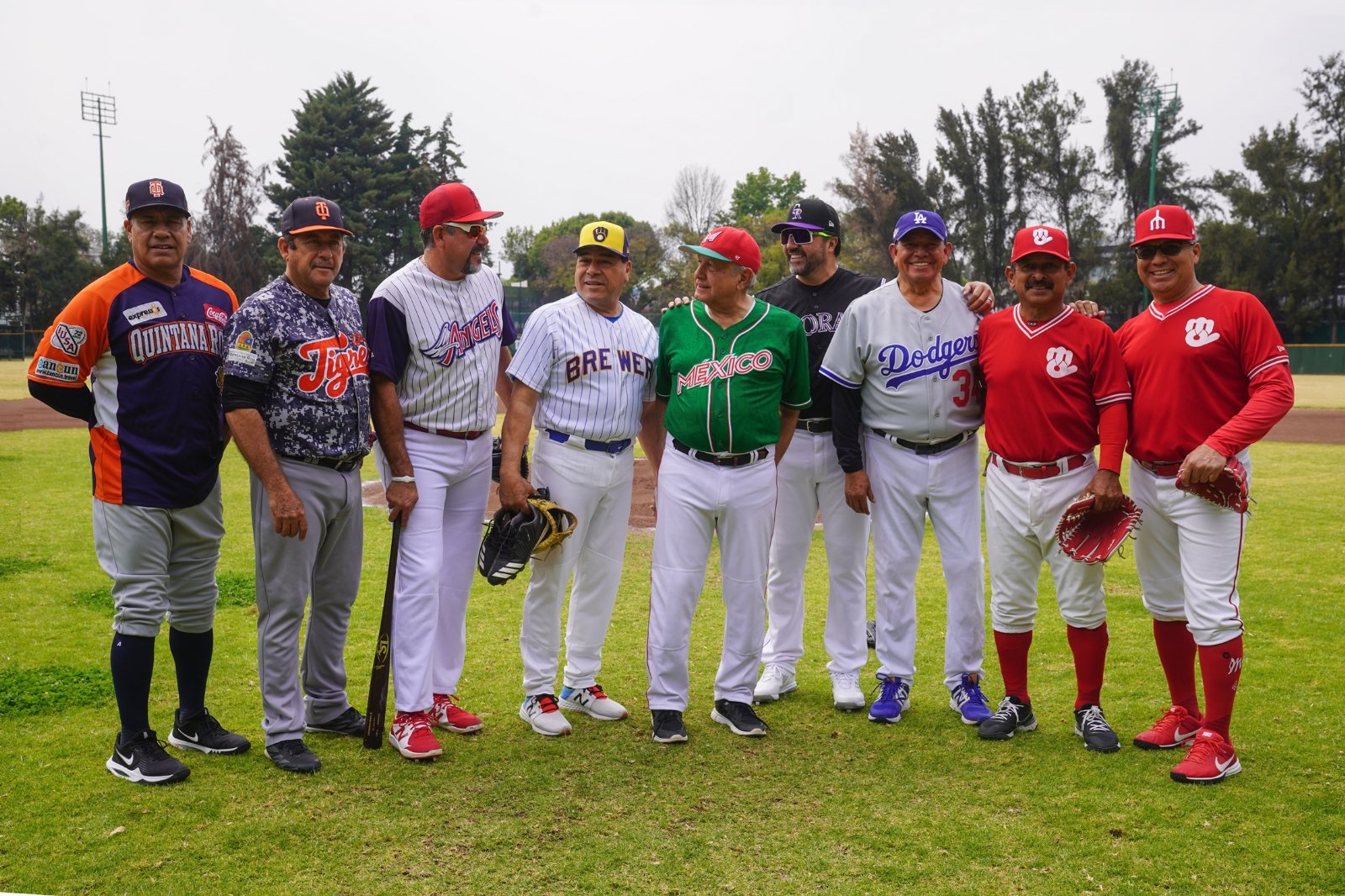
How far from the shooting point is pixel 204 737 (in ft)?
13.5

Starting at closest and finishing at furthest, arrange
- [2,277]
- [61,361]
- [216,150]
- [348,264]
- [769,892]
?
[769,892] < [61,361] < [216,150] < [348,264] < [2,277]

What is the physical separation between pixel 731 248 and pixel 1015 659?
218 cm

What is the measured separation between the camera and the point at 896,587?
185 inches

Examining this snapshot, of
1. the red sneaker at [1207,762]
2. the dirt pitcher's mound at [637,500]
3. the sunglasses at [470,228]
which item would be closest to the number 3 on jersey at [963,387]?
the red sneaker at [1207,762]

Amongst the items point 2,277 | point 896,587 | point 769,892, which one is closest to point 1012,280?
point 896,587

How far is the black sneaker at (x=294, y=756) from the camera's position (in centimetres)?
389

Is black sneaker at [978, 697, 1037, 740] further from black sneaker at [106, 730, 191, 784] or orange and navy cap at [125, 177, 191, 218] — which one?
orange and navy cap at [125, 177, 191, 218]

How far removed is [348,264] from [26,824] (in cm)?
4592

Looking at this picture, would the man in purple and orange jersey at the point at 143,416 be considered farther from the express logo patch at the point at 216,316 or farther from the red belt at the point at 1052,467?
the red belt at the point at 1052,467

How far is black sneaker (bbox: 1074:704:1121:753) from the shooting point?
4.18 m

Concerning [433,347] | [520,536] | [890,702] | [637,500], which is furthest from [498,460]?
[637,500]

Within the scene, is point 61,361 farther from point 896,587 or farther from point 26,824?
point 896,587

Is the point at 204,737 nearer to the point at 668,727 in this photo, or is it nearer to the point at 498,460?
the point at 498,460

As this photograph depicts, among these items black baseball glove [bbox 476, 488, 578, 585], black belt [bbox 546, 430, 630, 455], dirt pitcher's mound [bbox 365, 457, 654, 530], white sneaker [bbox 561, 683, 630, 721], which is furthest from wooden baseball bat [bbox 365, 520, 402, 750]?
dirt pitcher's mound [bbox 365, 457, 654, 530]
